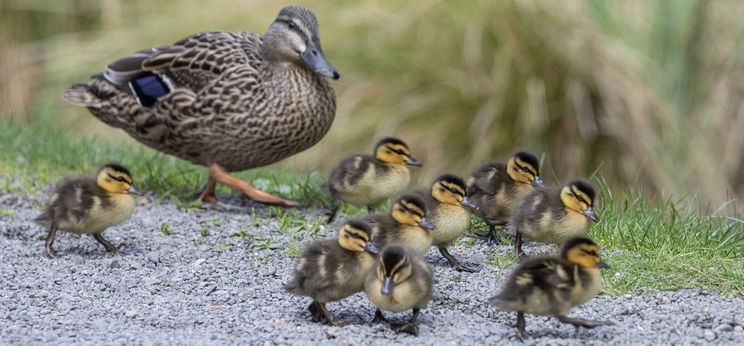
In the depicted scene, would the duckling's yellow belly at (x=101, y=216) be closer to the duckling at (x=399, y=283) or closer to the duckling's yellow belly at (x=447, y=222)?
the duckling's yellow belly at (x=447, y=222)

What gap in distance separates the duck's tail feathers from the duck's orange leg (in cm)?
96

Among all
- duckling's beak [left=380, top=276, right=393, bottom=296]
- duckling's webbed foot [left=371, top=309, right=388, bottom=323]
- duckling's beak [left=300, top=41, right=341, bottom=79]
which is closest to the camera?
duckling's beak [left=380, top=276, right=393, bottom=296]

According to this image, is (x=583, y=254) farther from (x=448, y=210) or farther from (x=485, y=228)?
(x=485, y=228)

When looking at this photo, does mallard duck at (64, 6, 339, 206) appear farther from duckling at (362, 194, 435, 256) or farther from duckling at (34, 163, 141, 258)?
duckling at (362, 194, 435, 256)

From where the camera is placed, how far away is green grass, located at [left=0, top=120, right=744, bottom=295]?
4.90 metres

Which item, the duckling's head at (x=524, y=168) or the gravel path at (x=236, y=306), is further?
the duckling's head at (x=524, y=168)

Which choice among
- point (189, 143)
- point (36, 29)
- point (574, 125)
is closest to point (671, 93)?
point (574, 125)

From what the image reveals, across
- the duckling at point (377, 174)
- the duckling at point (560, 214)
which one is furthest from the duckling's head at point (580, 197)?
the duckling at point (377, 174)

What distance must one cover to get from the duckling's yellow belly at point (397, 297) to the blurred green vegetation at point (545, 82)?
451 cm

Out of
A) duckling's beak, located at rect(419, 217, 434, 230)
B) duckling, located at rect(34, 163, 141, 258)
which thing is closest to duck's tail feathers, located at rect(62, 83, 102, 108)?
duckling, located at rect(34, 163, 141, 258)

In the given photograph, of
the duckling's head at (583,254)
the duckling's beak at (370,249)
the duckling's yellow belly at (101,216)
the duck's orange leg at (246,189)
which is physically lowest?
the duck's orange leg at (246,189)

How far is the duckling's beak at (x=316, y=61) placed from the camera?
664cm

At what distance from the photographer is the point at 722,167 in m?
8.38

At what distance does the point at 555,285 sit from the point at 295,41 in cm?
322
